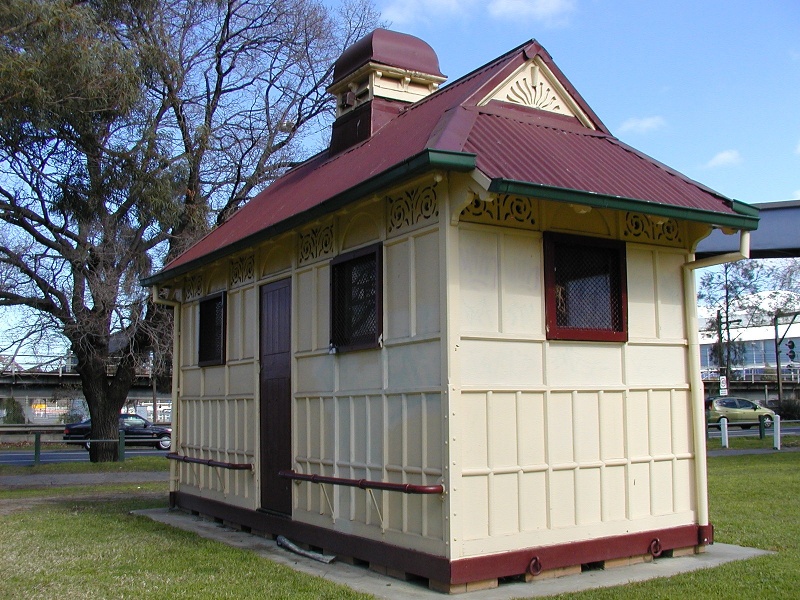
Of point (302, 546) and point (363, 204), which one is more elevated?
point (363, 204)

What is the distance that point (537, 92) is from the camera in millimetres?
10477

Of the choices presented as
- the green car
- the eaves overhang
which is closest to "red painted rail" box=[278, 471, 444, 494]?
the eaves overhang

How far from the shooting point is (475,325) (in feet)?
28.1

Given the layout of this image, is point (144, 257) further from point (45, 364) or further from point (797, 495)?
point (797, 495)

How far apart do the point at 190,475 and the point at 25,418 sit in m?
43.6

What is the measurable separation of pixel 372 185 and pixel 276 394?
13.2ft

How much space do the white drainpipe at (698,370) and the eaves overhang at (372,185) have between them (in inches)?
140

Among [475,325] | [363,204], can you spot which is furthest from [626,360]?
[363,204]

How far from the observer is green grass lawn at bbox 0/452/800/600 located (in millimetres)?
8188

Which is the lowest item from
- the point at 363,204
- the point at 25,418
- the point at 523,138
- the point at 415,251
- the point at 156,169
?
the point at 25,418

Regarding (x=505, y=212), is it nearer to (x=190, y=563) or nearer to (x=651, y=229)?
(x=651, y=229)

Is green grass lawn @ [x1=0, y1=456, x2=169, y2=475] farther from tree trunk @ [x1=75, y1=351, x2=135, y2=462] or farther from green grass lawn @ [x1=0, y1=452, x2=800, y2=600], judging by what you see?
green grass lawn @ [x1=0, y1=452, x2=800, y2=600]

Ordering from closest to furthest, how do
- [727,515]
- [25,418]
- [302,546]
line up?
[302,546] → [727,515] → [25,418]

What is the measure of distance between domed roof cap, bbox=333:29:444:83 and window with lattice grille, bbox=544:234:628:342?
5351mm
